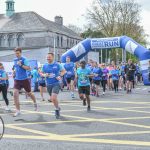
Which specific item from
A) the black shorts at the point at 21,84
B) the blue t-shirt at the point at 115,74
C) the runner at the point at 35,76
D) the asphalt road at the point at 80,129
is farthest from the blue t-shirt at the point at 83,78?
the blue t-shirt at the point at 115,74

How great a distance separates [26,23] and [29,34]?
89.2 inches

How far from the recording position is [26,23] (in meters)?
81.2

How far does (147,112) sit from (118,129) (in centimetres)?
362

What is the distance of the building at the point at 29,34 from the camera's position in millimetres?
78812

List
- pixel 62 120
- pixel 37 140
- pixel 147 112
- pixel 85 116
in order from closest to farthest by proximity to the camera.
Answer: pixel 37 140 < pixel 62 120 < pixel 85 116 < pixel 147 112

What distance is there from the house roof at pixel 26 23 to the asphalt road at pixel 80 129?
6584 cm

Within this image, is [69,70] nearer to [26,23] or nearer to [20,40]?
[26,23]

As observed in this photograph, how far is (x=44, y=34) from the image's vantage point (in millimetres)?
79000

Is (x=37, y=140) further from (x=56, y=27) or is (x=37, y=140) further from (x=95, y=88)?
(x=56, y=27)

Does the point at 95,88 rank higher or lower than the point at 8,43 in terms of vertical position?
lower

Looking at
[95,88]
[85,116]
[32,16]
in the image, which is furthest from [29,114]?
[32,16]

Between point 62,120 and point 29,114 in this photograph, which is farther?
point 29,114

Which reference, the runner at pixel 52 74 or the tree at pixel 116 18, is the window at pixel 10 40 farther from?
the runner at pixel 52 74

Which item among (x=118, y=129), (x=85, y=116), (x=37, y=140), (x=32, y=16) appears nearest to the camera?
(x=37, y=140)
